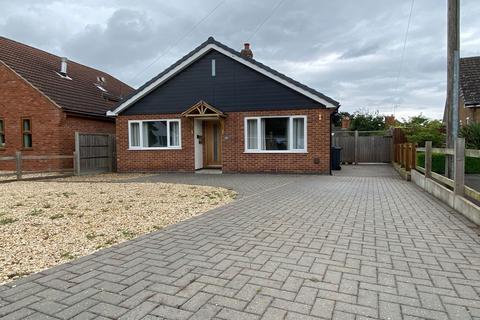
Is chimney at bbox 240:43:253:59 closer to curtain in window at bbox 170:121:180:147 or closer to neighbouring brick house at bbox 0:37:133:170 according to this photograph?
curtain in window at bbox 170:121:180:147

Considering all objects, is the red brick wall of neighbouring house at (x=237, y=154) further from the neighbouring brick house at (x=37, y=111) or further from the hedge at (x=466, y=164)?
the hedge at (x=466, y=164)

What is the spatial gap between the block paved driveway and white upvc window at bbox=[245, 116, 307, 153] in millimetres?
8624

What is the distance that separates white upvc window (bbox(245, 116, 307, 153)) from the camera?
14.4 m

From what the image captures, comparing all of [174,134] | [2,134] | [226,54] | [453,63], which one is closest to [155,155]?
[174,134]

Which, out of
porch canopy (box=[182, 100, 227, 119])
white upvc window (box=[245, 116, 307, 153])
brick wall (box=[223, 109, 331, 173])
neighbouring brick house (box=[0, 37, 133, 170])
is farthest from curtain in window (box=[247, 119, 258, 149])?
neighbouring brick house (box=[0, 37, 133, 170])

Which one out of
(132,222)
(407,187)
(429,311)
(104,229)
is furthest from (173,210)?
(407,187)

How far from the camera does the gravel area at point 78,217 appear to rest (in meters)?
4.25

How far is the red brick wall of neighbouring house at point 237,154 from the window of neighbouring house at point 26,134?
184 inches

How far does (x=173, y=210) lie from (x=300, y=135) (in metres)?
8.79

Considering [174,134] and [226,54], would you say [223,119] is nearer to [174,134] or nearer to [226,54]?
[174,134]

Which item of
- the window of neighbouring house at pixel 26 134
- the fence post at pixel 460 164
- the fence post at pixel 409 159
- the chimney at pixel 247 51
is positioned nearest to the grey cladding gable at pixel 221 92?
the chimney at pixel 247 51

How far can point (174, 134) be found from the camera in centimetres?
1609

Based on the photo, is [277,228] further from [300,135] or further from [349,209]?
[300,135]

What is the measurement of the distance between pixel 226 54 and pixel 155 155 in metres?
5.70
